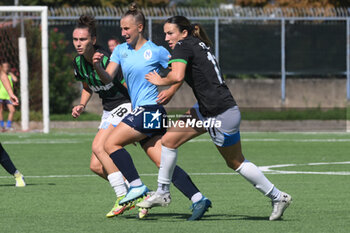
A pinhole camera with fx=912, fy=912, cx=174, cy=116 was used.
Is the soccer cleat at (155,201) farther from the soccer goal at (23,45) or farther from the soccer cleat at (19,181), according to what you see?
the soccer goal at (23,45)

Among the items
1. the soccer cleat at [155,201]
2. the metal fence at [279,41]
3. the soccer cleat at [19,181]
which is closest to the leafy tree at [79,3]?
the metal fence at [279,41]

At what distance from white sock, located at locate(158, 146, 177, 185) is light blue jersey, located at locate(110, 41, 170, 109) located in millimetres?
545

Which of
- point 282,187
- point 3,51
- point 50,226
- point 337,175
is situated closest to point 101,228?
point 50,226

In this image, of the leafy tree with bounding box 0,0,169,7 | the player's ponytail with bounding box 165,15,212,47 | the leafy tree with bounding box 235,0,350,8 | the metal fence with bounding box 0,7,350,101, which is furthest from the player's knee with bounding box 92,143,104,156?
the leafy tree with bounding box 235,0,350,8

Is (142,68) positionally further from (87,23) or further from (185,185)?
(185,185)

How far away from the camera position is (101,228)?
25.5 feet

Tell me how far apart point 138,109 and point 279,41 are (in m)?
21.3

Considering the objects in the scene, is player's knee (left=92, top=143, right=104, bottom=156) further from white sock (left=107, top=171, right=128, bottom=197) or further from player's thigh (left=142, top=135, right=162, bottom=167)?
player's thigh (left=142, top=135, right=162, bottom=167)

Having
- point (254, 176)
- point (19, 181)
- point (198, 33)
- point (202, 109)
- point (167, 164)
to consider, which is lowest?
point (19, 181)

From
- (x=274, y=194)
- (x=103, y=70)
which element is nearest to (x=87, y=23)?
(x=103, y=70)

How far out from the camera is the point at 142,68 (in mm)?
8438

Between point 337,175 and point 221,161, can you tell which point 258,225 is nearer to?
point 337,175

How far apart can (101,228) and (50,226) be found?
0.47 metres

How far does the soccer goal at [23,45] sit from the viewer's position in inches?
883
